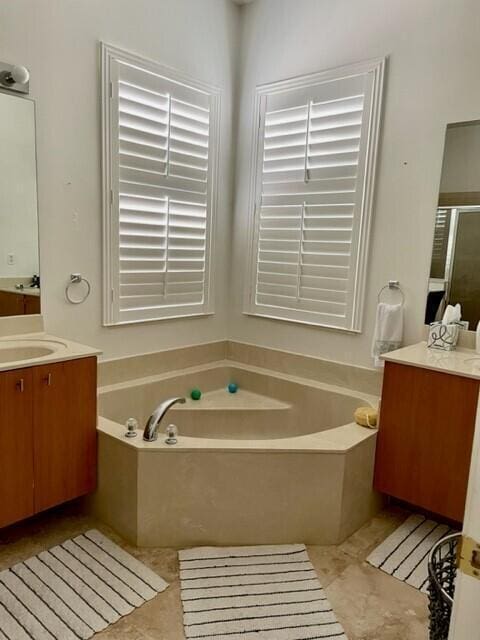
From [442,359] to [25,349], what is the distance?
2039 millimetres

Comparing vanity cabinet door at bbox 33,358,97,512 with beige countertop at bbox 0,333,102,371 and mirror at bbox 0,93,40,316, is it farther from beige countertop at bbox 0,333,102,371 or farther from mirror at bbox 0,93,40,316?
mirror at bbox 0,93,40,316

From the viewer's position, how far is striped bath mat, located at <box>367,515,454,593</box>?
2.03 m

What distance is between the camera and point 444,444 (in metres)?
2.12

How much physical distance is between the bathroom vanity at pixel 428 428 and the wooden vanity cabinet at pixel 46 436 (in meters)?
1.44

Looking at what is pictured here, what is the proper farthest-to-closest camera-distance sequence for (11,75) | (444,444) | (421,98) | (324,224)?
(324,224)
(421,98)
(11,75)
(444,444)

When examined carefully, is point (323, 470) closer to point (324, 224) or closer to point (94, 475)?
point (94, 475)

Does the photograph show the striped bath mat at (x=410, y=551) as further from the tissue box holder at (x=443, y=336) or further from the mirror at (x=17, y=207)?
the mirror at (x=17, y=207)

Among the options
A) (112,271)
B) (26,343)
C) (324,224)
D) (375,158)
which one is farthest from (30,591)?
(375,158)

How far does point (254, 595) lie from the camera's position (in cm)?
187

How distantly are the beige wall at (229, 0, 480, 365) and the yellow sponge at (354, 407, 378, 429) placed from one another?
596mm

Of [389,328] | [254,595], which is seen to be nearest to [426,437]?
[389,328]

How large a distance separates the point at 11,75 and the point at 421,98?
2.15 m

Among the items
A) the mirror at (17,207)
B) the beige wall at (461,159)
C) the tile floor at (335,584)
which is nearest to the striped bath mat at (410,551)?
the tile floor at (335,584)

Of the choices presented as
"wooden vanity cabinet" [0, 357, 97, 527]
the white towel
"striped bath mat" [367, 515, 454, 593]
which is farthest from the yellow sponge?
"wooden vanity cabinet" [0, 357, 97, 527]
